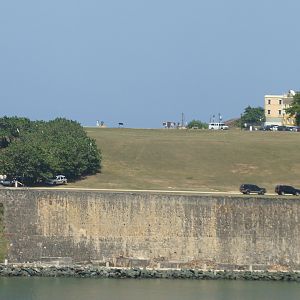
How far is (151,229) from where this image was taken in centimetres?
5316

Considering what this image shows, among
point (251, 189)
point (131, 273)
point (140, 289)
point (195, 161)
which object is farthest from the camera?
point (195, 161)

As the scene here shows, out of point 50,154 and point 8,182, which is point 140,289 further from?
point 50,154

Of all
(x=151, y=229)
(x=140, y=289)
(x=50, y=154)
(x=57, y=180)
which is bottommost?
(x=140, y=289)

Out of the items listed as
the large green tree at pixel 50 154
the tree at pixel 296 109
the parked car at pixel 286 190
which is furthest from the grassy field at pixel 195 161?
the tree at pixel 296 109

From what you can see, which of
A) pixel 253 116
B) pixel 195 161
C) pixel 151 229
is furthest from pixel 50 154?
pixel 253 116

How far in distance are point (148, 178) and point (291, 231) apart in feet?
41.5

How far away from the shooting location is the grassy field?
63.4 metres

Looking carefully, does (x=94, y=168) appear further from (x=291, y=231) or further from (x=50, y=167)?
(x=291, y=231)

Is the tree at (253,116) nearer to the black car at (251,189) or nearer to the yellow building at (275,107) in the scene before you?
the yellow building at (275,107)

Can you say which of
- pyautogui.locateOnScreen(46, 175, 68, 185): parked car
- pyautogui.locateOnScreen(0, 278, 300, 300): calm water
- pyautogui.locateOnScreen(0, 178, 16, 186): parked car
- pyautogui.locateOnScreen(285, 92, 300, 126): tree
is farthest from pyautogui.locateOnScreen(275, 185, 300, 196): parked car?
pyautogui.locateOnScreen(285, 92, 300, 126): tree

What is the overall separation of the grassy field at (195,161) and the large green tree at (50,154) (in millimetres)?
902

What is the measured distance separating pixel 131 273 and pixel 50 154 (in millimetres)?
12496

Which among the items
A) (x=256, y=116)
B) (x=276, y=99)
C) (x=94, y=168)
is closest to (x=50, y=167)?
(x=94, y=168)

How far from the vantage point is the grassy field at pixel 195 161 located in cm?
6338
